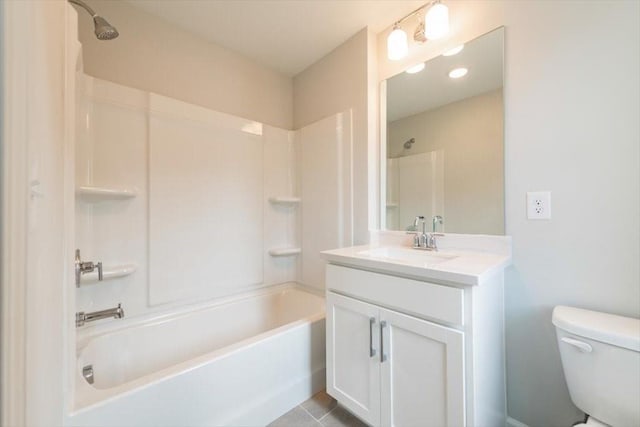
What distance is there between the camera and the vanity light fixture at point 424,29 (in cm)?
140

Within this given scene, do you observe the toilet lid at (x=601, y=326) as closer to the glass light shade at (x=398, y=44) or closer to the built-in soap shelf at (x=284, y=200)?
the glass light shade at (x=398, y=44)

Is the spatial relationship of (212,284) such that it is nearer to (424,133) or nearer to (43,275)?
(43,275)

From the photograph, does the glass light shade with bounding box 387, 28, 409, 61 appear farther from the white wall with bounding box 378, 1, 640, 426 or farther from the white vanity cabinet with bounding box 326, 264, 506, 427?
the white vanity cabinet with bounding box 326, 264, 506, 427

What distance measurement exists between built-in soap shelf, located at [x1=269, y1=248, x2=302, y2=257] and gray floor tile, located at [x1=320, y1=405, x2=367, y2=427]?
44.5 inches

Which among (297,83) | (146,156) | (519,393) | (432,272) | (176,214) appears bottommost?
(519,393)

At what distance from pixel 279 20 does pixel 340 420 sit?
2.40 m

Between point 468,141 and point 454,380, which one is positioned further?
point 468,141

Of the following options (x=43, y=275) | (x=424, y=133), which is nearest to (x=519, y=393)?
(x=424, y=133)

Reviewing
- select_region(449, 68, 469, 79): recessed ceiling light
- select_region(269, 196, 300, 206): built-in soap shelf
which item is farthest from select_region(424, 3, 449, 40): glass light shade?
select_region(269, 196, 300, 206): built-in soap shelf

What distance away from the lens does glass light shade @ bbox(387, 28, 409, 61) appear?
1580mm

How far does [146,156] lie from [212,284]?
946mm

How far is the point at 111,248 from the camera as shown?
150 cm

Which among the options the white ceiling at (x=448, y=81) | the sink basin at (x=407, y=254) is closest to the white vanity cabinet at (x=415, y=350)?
the sink basin at (x=407, y=254)

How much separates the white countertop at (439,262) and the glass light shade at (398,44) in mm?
1176
